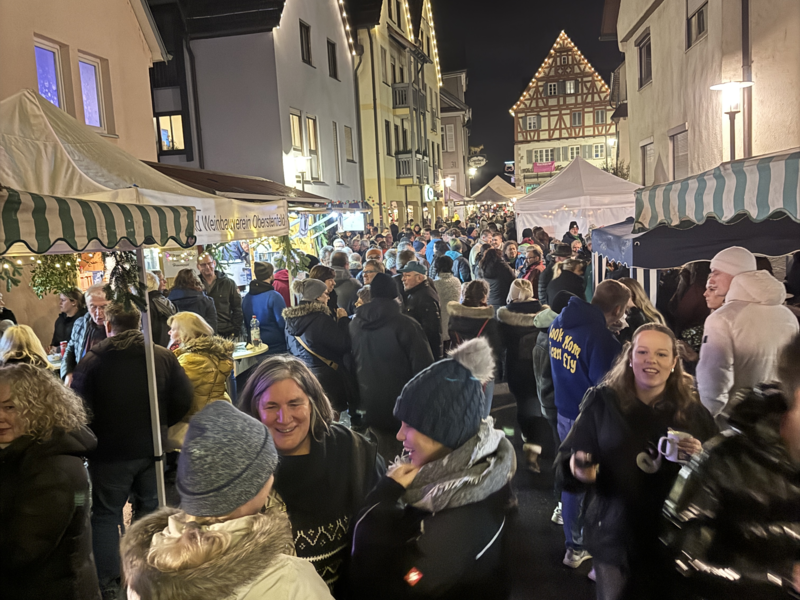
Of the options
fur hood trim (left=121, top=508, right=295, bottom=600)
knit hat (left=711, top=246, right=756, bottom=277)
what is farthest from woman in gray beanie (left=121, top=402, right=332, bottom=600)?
knit hat (left=711, top=246, right=756, bottom=277)

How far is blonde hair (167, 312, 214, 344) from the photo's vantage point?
4.78 meters

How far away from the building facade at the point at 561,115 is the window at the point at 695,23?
145 ft

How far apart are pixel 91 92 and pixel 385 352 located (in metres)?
8.79

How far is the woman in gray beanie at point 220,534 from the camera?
5.11 ft

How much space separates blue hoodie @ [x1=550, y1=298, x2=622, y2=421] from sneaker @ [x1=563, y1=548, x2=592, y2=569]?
947 millimetres

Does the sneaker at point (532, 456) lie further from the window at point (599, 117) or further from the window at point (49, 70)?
the window at point (599, 117)

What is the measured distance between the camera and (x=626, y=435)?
3076 mm

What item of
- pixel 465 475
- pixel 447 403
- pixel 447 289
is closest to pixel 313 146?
pixel 447 289

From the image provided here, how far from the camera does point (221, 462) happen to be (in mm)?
1746

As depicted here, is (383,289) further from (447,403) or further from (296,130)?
(296,130)

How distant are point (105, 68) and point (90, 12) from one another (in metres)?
0.92

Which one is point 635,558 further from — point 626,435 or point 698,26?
point 698,26

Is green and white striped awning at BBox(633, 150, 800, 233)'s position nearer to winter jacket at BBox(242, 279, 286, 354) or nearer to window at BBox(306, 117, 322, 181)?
winter jacket at BBox(242, 279, 286, 354)

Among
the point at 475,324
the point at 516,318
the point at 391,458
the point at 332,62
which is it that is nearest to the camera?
the point at 391,458
